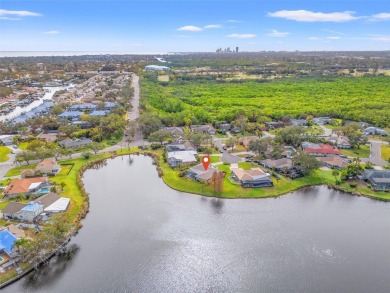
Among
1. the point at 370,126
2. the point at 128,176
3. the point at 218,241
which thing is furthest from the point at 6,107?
the point at 370,126

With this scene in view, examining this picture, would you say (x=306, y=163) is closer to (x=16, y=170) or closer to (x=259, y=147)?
(x=259, y=147)

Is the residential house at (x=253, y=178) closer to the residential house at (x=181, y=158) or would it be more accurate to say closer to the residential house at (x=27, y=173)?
the residential house at (x=181, y=158)

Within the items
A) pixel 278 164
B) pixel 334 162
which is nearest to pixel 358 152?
pixel 334 162

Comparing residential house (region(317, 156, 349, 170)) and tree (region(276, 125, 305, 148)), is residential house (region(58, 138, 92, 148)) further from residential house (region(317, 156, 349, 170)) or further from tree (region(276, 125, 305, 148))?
residential house (region(317, 156, 349, 170))

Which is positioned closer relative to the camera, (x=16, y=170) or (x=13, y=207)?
(x=13, y=207)

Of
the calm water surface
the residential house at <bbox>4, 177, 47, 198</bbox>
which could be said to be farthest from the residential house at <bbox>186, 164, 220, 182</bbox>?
the residential house at <bbox>4, 177, 47, 198</bbox>

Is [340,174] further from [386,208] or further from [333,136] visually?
[333,136]

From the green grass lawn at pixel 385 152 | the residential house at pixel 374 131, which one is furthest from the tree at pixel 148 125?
the residential house at pixel 374 131

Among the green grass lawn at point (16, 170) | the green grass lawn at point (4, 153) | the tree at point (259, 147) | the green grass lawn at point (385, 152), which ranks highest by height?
the tree at point (259, 147)
